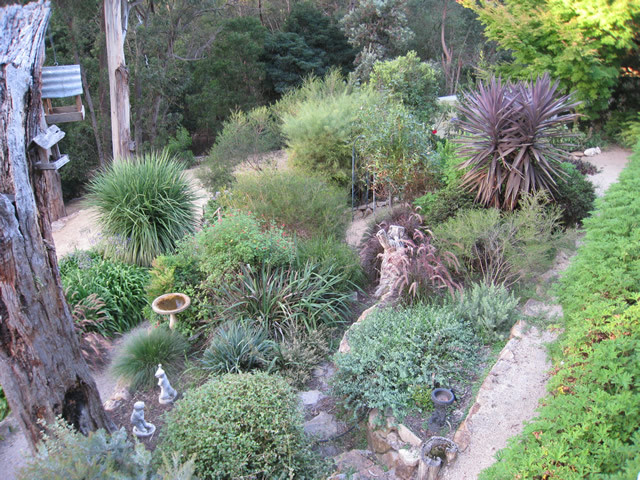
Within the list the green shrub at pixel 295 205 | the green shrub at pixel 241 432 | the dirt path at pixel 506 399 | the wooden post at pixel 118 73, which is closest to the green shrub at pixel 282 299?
the green shrub at pixel 295 205

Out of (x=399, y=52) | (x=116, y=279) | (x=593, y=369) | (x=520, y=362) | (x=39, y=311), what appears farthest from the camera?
(x=399, y=52)

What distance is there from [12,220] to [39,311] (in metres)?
0.74

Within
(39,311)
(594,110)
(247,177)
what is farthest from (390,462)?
(594,110)

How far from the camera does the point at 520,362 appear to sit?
4.25 m

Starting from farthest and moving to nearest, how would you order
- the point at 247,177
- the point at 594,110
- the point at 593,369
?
the point at 594,110
the point at 247,177
the point at 593,369

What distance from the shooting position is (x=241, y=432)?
146 inches

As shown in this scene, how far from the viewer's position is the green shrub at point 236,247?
20.1 feet

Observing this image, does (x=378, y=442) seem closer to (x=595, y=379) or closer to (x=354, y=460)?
(x=354, y=460)

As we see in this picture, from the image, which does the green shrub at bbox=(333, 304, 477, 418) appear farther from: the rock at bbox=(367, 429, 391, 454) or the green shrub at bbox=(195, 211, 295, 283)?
the green shrub at bbox=(195, 211, 295, 283)

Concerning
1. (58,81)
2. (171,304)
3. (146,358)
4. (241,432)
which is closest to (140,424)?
(146,358)

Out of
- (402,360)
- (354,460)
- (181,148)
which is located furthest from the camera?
(181,148)

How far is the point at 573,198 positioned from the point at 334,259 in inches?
137

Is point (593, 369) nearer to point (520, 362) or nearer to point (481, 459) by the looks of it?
point (481, 459)

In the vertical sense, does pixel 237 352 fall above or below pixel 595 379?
below
